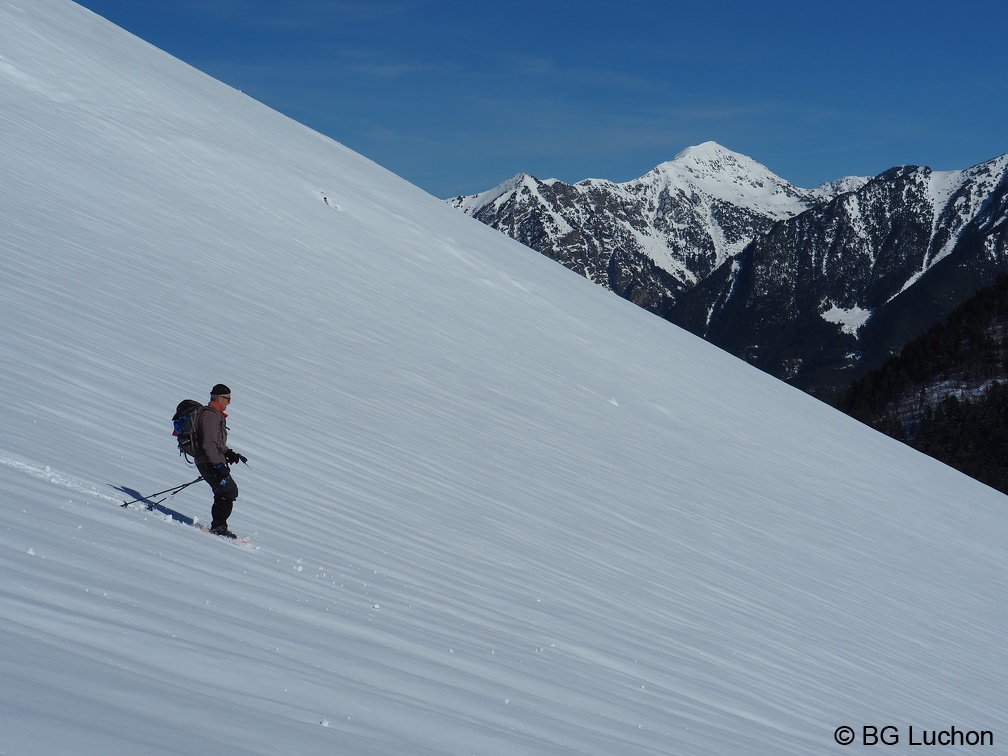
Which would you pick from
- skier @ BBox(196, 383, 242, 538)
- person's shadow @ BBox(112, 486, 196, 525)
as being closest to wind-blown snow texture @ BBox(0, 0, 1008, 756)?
person's shadow @ BBox(112, 486, 196, 525)

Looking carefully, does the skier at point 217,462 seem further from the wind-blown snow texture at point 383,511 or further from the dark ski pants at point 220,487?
the wind-blown snow texture at point 383,511

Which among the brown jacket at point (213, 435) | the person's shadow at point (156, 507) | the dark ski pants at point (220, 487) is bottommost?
the person's shadow at point (156, 507)

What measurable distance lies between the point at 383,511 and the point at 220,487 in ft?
6.40

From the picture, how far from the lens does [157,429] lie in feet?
21.5

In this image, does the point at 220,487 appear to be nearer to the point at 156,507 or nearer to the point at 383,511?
the point at 156,507

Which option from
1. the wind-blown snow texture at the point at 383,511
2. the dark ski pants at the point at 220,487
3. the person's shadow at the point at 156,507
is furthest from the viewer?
the person's shadow at the point at 156,507

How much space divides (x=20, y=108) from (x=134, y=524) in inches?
560

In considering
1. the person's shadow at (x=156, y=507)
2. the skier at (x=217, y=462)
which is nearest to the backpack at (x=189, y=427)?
the skier at (x=217, y=462)

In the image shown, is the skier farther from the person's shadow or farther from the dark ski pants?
the person's shadow

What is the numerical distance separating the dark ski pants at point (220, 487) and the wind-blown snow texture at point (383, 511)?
19cm

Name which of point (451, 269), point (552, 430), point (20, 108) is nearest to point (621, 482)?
point (552, 430)

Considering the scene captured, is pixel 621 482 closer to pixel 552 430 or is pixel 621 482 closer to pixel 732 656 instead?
pixel 552 430

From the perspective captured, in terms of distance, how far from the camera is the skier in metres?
4.89

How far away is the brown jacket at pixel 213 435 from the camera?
4914mm
